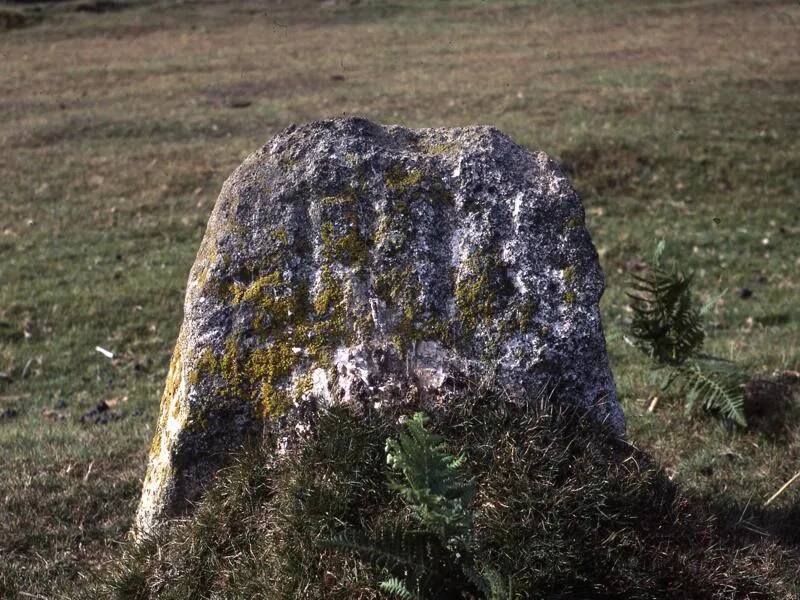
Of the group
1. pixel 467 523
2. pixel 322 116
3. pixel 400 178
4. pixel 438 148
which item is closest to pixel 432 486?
pixel 467 523

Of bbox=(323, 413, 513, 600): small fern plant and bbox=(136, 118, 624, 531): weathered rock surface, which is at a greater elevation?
bbox=(136, 118, 624, 531): weathered rock surface

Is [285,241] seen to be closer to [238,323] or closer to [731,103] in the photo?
[238,323]

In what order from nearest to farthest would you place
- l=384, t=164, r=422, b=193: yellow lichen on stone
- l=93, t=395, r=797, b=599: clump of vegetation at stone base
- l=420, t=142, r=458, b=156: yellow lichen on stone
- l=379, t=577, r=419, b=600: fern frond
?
1. l=379, t=577, r=419, b=600: fern frond
2. l=93, t=395, r=797, b=599: clump of vegetation at stone base
3. l=384, t=164, r=422, b=193: yellow lichen on stone
4. l=420, t=142, r=458, b=156: yellow lichen on stone

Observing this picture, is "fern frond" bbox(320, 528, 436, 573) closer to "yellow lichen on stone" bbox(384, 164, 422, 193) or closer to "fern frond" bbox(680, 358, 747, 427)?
"yellow lichen on stone" bbox(384, 164, 422, 193)

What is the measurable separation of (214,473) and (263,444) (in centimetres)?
27

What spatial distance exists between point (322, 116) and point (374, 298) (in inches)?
521

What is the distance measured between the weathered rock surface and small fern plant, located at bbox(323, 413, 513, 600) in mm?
661

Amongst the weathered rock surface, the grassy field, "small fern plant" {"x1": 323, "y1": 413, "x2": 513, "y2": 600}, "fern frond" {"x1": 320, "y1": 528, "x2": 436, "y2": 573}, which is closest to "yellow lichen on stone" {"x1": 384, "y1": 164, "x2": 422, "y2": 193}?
the weathered rock surface

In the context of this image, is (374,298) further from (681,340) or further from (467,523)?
(681,340)

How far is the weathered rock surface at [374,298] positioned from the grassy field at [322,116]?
100 centimetres

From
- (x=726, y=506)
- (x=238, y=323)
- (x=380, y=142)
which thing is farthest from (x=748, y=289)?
(x=238, y=323)

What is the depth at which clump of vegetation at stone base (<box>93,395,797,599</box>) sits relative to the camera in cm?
310

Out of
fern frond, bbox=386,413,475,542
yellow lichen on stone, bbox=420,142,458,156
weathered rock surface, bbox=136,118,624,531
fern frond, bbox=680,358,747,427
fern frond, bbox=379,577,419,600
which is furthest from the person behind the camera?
fern frond, bbox=680,358,747,427

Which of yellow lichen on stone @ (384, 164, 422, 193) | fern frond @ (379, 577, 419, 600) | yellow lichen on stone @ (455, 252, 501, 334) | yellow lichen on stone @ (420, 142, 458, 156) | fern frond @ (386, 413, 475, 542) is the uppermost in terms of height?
yellow lichen on stone @ (420, 142, 458, 156)
